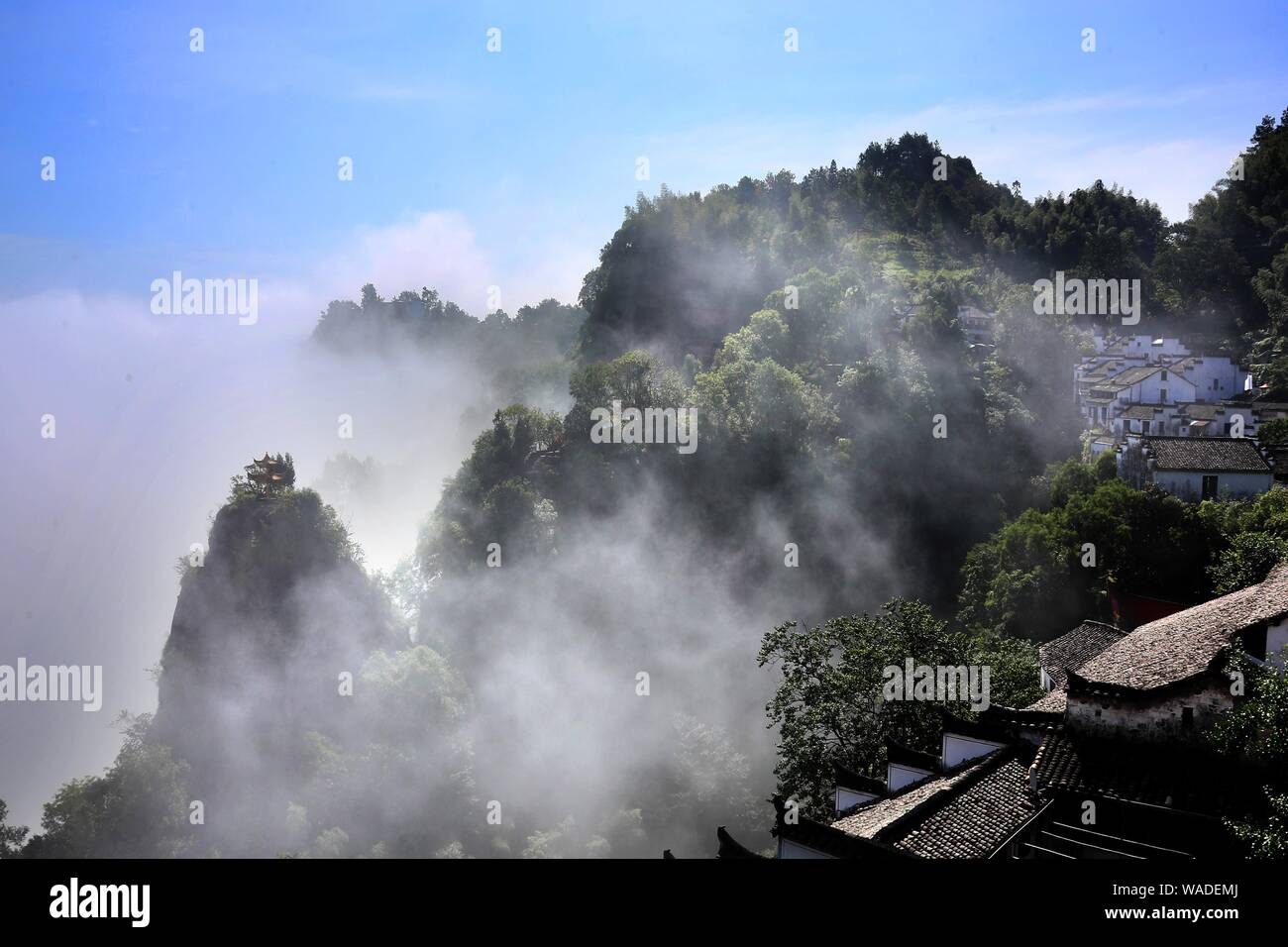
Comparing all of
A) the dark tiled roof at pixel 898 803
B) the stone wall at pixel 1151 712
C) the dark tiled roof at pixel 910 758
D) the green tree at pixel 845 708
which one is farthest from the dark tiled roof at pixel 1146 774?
the green tree at pixel 845 708

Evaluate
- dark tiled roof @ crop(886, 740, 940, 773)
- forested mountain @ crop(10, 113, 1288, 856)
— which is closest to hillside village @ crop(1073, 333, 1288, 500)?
forested mountain @ crop(10, 113, 1288, 856)

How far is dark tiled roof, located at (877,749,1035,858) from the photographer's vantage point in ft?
54.0

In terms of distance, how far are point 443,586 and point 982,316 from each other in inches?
2111

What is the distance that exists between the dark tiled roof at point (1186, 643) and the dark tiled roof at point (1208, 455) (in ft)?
100.0

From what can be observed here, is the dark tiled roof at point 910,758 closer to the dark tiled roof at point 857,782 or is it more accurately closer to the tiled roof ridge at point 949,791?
the dark tiled roof at point 857,782

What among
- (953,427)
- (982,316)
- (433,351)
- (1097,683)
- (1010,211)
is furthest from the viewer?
(433,351)

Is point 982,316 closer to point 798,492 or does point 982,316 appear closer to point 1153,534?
point 798,492

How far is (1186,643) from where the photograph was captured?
64.9 feet

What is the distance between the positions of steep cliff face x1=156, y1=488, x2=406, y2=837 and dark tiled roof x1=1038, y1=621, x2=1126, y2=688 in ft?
109

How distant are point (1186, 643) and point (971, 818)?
5.99m

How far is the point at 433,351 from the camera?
122 m

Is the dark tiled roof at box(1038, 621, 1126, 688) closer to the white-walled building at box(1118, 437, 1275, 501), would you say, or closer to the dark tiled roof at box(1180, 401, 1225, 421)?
the white-walled building at box(1118, 437, 1275, 501)
